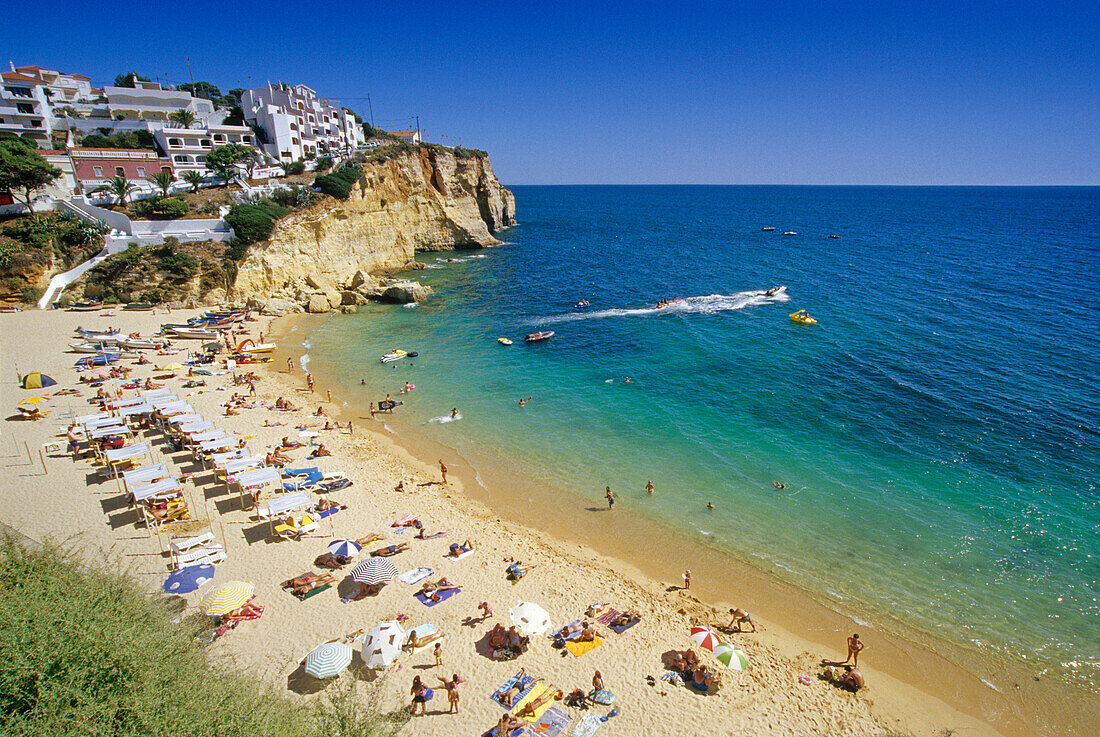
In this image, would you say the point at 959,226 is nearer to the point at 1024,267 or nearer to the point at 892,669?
the point at 1024,267

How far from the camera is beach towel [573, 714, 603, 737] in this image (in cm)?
1241

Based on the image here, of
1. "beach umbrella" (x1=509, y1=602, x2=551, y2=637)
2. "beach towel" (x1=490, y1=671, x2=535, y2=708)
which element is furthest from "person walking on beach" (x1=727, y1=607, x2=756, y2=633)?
"beach towel" (x1=490, y1=671, x2=535, y2=708)

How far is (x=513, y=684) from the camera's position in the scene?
13609 millimetres

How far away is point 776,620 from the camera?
16.6 metres

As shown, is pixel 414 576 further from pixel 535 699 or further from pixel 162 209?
pixel 162 209

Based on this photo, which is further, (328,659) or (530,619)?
(530,619)

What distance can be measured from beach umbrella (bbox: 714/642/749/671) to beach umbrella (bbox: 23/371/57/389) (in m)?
36.8

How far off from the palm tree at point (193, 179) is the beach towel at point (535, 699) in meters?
62.5

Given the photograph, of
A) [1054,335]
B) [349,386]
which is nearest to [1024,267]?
[1054,335]

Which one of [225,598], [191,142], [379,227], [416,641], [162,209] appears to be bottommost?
[416,641]

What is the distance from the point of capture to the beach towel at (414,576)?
17.1 m

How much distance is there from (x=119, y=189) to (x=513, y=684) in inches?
2268

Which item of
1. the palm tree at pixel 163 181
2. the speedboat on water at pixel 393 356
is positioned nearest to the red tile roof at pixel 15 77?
the palm tree at pixel 163 181

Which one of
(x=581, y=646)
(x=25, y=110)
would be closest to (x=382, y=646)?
(x=581, y=646)
